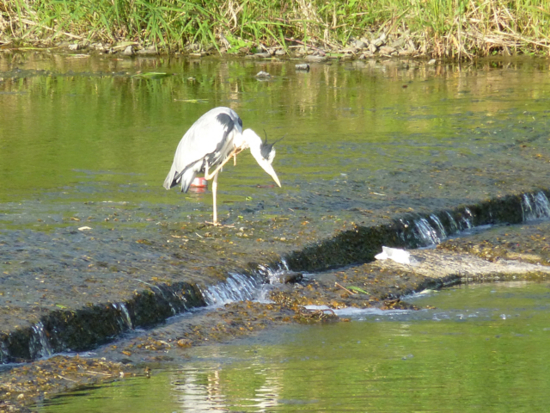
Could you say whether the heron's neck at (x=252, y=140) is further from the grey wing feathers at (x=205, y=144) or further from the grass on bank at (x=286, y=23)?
the grass on bank at (x=286, y=23)

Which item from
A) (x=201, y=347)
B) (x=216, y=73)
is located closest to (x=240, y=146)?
(x=201, y=347)

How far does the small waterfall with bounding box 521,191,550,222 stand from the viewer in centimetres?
732

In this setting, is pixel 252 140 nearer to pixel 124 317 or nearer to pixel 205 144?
pixel 205 144

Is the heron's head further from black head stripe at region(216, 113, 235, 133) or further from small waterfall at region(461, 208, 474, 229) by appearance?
small waterfall at region(461, 208, 474, 229)

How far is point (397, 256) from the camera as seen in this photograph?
6.07 m

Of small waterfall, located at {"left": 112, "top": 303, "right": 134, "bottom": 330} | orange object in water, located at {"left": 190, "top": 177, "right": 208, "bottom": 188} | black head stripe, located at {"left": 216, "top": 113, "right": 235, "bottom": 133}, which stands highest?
black head stripe, located at {"left": 216, "top": 113, "right": 235, "bottom": 133}

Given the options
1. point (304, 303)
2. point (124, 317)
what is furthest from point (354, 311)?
point (124, 317)

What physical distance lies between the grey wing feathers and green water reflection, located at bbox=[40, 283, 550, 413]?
1908mm

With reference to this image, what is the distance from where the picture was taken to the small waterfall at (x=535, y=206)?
7324 mm

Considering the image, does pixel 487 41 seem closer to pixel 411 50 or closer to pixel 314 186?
pixel 411 50

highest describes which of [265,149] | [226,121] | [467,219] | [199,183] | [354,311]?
[226,121]

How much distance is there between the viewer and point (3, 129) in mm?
9742

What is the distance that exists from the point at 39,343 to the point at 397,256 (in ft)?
8.51

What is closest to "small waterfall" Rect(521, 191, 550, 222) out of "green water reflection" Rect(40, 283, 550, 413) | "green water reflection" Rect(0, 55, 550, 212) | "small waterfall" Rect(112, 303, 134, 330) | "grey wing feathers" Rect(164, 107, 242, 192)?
"green water reflection" Rect(0, 55, 550, 212)
